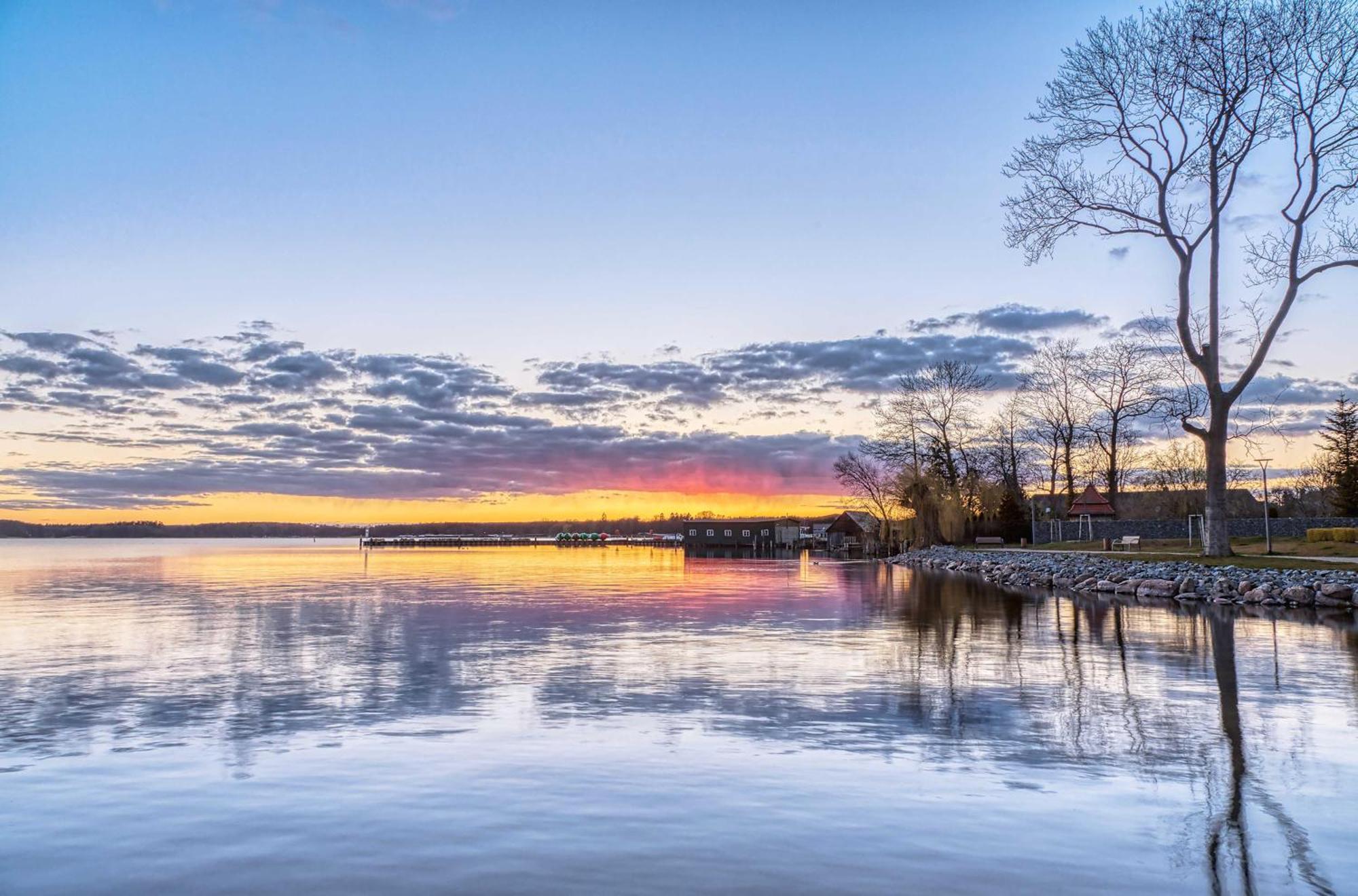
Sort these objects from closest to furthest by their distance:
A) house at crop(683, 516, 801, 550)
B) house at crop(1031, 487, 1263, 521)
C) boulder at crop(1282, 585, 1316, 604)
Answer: boulder at crop(1282, 585, 1316, 604)
house at crop(1031, 487, 1263, 521)
house at crop(683, 516, 801, 550)

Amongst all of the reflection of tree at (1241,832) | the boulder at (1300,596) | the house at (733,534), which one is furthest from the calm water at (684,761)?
the house at (733,534)

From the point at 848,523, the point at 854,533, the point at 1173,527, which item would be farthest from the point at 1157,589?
the point at 848,523

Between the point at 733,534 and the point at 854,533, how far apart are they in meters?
22.1

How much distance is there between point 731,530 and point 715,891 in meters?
116

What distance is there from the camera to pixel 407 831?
6.46m

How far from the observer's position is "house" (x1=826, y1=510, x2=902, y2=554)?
87.8 metres

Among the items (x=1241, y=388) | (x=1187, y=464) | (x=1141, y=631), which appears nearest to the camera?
(x=1141, y=631)

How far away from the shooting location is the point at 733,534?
120 m

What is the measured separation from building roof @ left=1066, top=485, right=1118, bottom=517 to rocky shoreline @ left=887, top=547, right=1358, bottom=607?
1877cm

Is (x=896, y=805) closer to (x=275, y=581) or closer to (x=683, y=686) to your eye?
(x=683, y=686)

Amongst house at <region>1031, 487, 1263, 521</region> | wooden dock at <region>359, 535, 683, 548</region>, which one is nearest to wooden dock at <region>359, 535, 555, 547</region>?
wooden dock at <region>359, 535, 683, 548</region>

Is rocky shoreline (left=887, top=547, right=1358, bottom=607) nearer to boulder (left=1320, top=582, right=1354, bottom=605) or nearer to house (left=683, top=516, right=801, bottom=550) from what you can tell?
boulder (left=1320, top=582, right=1354, bottom=605)

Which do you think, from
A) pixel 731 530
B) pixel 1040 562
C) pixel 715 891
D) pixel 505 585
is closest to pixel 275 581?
pixel 505 585

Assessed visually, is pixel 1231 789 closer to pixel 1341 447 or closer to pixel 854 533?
pixel 1341 447
